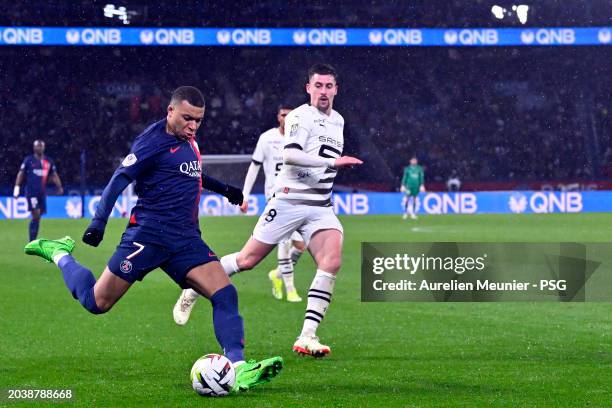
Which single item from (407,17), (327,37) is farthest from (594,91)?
(327,37)

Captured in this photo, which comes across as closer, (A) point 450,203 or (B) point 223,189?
(B) point 223,189

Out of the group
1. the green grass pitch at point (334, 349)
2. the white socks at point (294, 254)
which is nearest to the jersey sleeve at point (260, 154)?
the white socks at point (294, 254)

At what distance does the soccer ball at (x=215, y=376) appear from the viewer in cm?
607

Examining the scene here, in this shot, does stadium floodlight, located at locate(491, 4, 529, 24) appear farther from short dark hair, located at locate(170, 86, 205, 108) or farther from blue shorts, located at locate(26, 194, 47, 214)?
short dark hair, located at locate(170, 86, 205, 108)

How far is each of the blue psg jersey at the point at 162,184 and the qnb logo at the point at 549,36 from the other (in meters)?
33.9

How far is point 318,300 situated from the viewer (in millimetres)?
7906

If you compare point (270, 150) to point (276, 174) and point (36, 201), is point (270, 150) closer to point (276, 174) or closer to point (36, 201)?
point (276, 174)

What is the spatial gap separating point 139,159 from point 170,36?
31.4m

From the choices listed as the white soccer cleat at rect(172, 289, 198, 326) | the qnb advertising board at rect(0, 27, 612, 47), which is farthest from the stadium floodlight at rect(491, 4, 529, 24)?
the white soccer cleat at rect(172, 289, 198, 326)

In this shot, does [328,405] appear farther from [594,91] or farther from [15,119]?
[594,91]

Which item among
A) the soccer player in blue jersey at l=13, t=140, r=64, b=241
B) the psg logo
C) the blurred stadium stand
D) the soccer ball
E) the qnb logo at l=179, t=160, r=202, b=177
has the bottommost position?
the soccer ball

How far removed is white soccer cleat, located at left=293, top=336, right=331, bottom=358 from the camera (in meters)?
7.59

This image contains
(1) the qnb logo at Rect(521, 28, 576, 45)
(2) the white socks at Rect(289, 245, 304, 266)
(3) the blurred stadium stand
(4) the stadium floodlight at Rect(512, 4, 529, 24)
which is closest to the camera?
(2) the white socks at Rect(289, 245, 304, 266)

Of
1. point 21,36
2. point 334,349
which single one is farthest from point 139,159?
point 21,36
